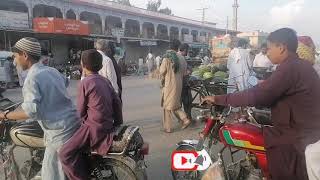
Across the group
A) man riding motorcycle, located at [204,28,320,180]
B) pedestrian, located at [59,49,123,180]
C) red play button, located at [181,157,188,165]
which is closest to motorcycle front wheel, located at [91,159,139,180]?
pedestrian, located at [59,49,123,180]

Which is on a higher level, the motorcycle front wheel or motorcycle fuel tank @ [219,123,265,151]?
motorcycle fuel tank @ [219,123,265,151]

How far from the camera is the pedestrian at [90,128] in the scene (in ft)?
11.4

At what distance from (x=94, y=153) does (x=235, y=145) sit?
1.23m

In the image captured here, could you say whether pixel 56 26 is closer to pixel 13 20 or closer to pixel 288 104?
pixel 13 20

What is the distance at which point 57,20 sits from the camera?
91.5ft

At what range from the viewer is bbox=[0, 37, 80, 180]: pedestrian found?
11.0ft

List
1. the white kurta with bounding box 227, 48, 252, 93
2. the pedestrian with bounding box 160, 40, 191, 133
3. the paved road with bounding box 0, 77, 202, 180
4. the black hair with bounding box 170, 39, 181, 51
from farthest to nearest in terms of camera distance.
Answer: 1. the white kurta with bounding box 227, 48, 252, 93
2. the black hair with bounding box 170, 39, 181, 51
3. the pedestrian with bounding box 160, 40, 191, 133
4. the paved road with bounding box 0, 77, 202, 180

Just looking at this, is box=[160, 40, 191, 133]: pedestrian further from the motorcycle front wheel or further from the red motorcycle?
the motorcycle front wheel

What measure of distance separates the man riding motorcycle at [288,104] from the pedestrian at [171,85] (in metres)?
4.49

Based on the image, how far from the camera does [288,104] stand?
2.99 meters

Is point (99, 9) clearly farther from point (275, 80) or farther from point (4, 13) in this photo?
point (275, 80)

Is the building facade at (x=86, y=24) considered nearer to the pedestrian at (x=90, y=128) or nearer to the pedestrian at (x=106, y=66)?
the pedestrian at (x=106, y=66)

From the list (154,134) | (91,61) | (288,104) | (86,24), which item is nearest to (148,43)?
(86,24)

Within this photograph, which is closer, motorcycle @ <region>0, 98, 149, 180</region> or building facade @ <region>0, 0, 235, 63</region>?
motorcycle @ <region>0, 98, 149, 180</region>
